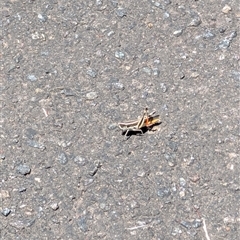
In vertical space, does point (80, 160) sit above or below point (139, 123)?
below

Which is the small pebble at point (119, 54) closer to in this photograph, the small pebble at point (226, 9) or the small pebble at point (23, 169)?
the small pebble at point (226, 9)

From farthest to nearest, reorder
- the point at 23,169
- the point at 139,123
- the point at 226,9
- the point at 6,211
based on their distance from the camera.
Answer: the point at 226,9 → the point at 139,123 → the point at 23,169 → the point at 6,211

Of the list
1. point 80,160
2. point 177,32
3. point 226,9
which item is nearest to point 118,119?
point 80,160

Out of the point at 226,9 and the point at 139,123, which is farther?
the point at 226,9

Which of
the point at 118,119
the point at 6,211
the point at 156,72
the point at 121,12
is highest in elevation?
the point at 121,12

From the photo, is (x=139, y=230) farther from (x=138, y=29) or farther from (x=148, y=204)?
(x=138, y=29)

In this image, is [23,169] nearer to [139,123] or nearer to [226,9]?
[139,123]

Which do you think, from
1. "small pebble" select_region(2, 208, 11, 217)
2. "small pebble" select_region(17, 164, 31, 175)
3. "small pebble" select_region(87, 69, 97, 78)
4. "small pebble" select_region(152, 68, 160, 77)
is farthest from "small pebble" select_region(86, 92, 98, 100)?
"small pebble" select_region(2, 208, 11, 217)
